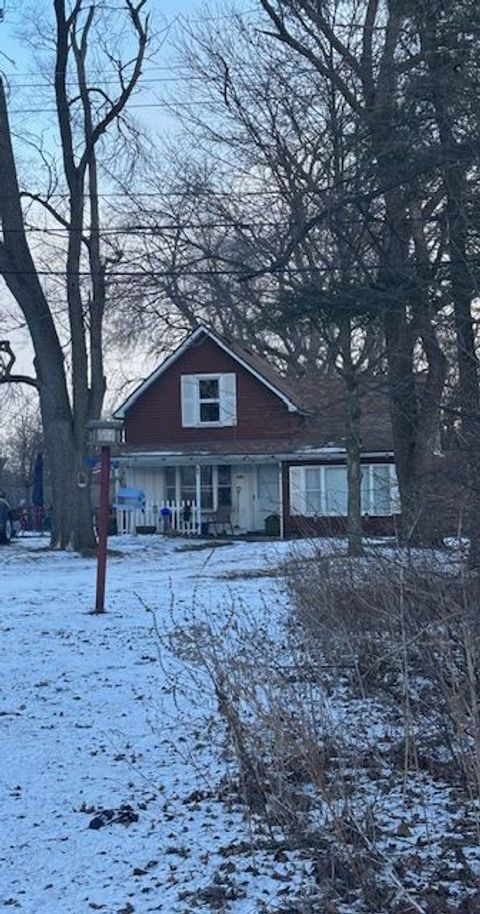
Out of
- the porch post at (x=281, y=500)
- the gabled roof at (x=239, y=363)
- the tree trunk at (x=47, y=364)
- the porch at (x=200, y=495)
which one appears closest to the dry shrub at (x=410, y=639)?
the tree trunk at (x=47, y=364)

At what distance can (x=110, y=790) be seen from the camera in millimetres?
6695

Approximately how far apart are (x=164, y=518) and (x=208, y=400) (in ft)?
12.6

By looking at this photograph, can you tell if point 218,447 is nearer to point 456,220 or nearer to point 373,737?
point 456,220

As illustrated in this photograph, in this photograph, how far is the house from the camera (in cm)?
3391

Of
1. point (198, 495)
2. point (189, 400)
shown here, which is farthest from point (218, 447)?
point (189, 400)

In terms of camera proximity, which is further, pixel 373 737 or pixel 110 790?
pixel 373 737

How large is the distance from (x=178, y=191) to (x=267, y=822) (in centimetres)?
1996

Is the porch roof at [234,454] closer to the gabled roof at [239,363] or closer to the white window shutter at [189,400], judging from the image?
the white window shutter at [189,400]

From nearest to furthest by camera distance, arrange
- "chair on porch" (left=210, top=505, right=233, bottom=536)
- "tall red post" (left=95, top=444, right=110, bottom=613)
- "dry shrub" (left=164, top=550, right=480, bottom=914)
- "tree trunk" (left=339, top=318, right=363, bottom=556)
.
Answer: "dry shrub" (left=164, top=550, right=480, bottom=914) → "tall red post" (left=95, top=444, right=110, bottom=613) → "tree trunk" (left=339, top=318, right=363, bottom=556) → "chair on porch" (left=210, top=505, right=233, bottom=536)

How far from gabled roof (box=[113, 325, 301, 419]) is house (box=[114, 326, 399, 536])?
0.04m

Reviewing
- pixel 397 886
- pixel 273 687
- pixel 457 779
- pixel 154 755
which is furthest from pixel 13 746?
pixel 397 886

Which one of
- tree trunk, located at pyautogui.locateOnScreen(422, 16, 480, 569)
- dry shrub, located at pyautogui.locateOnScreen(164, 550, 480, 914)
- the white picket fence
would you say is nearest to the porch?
the white picket fence

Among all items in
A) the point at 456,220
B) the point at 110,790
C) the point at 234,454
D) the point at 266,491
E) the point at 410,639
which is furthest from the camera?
the point at 266,491

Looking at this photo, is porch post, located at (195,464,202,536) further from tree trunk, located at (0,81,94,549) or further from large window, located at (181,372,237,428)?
tree trunk, located at (0,81,94,549)
